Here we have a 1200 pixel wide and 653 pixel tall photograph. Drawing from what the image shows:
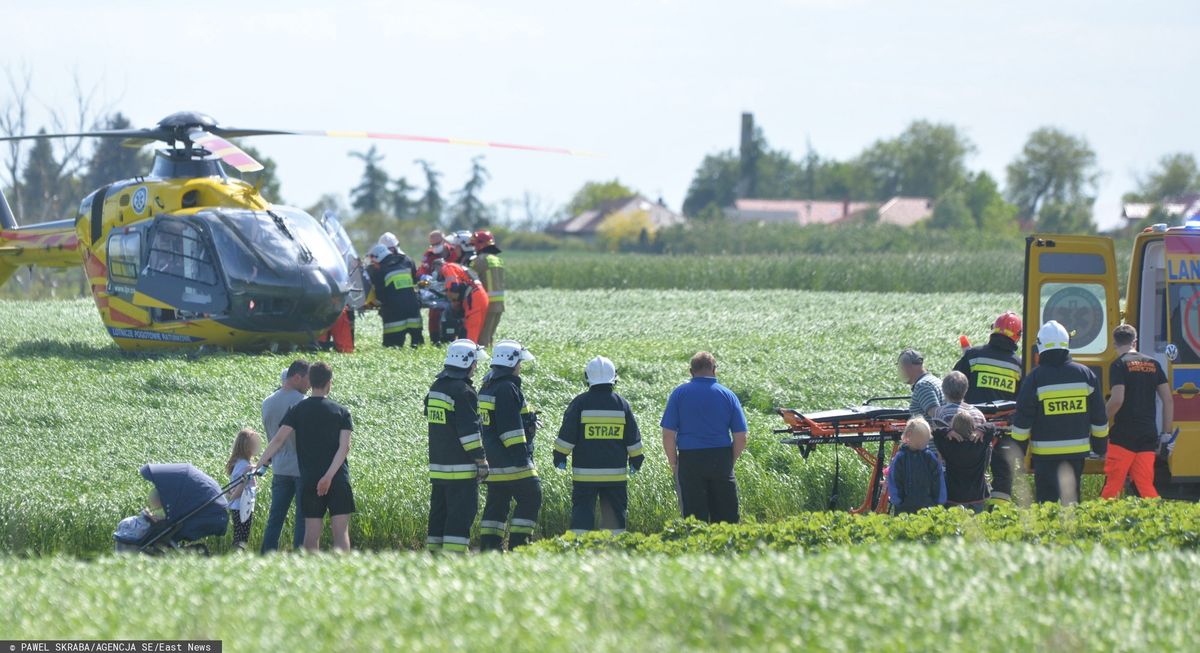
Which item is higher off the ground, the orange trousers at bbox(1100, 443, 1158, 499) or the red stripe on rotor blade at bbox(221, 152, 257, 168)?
the red stripe on rotor blade at bbox(221, 152, 257, 168)

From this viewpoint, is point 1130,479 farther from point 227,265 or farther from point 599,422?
point 227,265

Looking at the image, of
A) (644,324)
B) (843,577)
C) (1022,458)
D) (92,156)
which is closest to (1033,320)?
(1022,458)

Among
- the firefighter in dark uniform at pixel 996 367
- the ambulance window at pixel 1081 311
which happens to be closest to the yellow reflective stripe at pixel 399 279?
the firefighter in dark uniform at pixel 996 367

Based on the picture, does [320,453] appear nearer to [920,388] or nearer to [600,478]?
[600,478]

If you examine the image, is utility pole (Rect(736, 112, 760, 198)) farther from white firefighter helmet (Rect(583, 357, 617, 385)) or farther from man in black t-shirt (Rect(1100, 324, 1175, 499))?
white firefighter helmet (Rect(583, 357, 617, 385))

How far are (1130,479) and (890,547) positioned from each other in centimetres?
609

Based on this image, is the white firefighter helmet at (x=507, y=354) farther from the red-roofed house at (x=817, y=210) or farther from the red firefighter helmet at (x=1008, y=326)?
the red-roofed house at (x=817, y=210)

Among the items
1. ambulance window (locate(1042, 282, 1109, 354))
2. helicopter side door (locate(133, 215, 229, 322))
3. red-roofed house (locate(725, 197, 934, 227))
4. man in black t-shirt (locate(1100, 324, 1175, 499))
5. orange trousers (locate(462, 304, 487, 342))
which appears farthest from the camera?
red-roofed house (locate(725, 197, 934, 227))

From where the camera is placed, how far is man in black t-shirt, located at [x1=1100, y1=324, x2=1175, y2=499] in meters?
12.2

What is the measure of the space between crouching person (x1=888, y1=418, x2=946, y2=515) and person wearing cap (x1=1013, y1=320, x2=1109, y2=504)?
1.09 metres

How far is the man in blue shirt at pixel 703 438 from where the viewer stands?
37.7 ft

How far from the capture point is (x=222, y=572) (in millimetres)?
7656

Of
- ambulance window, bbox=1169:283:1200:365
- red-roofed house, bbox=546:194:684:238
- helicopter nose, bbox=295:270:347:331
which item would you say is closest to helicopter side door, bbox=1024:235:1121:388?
ambulance window, bbox=1169:283:1200:365

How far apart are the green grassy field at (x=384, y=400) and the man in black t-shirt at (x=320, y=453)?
1.15 meters
